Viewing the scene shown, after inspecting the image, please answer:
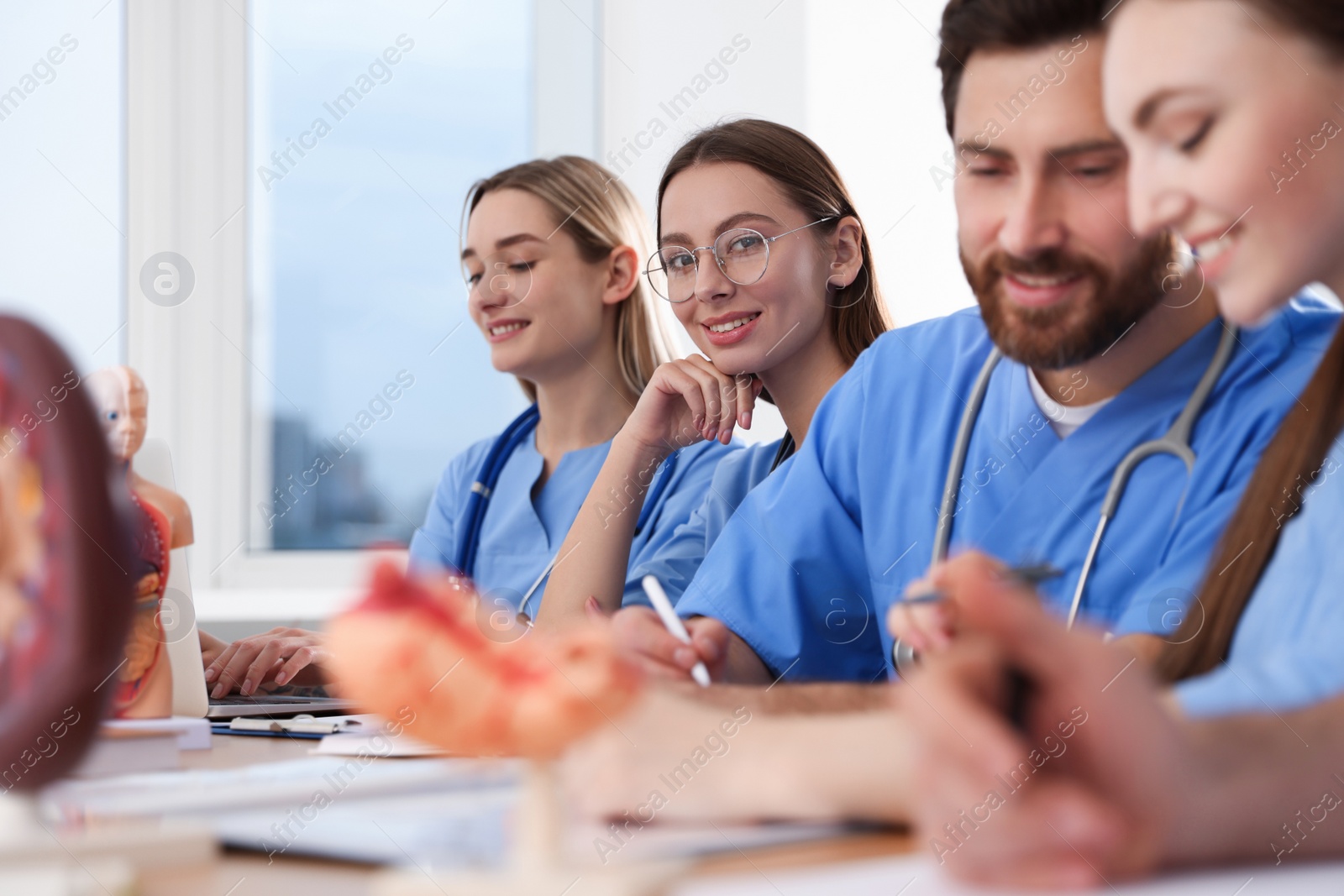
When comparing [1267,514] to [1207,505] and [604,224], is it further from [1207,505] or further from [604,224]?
[604,224]

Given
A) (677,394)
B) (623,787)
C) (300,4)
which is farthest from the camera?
(300,4)

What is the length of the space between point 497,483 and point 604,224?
1.64 feet

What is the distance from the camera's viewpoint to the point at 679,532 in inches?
71.1

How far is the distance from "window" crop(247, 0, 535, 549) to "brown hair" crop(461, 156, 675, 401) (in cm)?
90

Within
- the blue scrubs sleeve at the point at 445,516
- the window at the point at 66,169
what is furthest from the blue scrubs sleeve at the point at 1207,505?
the window at the point at 66,169

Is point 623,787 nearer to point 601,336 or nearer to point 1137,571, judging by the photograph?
point 1137,571

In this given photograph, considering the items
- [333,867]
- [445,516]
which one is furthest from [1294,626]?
[445,516]

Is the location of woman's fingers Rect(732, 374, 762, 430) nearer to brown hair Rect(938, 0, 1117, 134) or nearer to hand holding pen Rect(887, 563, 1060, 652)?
brown hair Rect(938, 0, 1117, 134)

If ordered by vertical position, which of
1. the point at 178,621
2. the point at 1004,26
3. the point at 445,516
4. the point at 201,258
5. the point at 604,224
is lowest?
the point at 445,516

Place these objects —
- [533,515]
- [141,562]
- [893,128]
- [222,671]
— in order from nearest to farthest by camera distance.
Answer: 1. [141,562]
2. [222,671]
3. [533,515]
4. [893,128]

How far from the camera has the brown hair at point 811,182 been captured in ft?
6.02

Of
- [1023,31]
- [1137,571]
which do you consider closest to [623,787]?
[1137,571]

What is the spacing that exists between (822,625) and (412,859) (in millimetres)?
836

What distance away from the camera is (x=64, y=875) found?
50 centimetres
